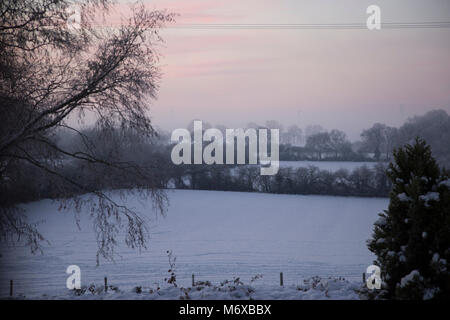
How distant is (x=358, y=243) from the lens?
14.7 m

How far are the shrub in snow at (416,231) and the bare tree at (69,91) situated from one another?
2.21 m

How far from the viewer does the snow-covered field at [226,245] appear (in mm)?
9500

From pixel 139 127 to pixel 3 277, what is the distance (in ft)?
7.82

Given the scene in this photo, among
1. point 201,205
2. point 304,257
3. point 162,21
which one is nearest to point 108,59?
point 162,21

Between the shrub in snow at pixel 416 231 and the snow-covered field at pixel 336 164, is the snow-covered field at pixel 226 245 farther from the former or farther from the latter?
the shrub in snow at pixel 416 231

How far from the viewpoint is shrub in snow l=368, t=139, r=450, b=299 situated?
2.80 meters

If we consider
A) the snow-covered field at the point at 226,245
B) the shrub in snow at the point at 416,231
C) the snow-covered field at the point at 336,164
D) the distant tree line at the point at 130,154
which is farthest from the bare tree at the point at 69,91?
the snow-covered field at the point at 336,164

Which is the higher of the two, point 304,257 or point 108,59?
point 108,59

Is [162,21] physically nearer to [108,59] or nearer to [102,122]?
[108,59]

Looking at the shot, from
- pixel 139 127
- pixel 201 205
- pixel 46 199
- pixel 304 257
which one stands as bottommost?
pixel 304 257

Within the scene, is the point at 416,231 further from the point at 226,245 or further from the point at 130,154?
the point at 226,245

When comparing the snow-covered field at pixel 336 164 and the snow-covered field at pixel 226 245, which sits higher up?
the snow-covered field at pixel 336 164

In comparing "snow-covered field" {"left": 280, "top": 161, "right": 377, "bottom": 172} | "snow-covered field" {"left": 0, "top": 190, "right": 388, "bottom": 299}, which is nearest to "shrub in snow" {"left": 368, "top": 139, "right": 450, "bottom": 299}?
"snow-covered field" {"left": 0, "top": 190, "right": 388, "bottom": 299}
